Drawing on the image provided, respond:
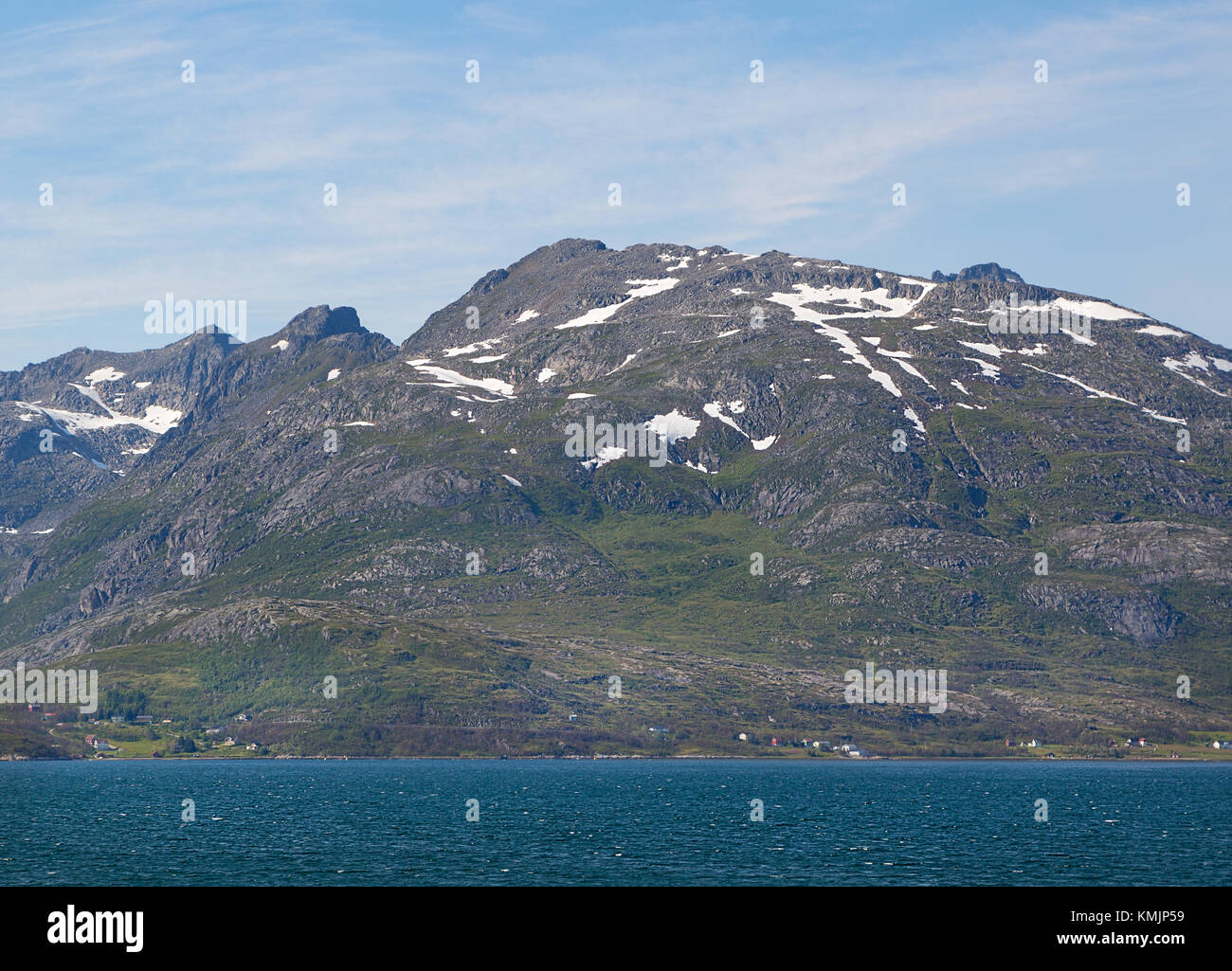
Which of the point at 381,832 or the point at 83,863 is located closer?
the point at 83,863

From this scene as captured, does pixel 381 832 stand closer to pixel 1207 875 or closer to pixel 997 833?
pixel 997 833

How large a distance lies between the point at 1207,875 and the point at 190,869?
9817cm

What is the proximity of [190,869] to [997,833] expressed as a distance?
97.4 meters
